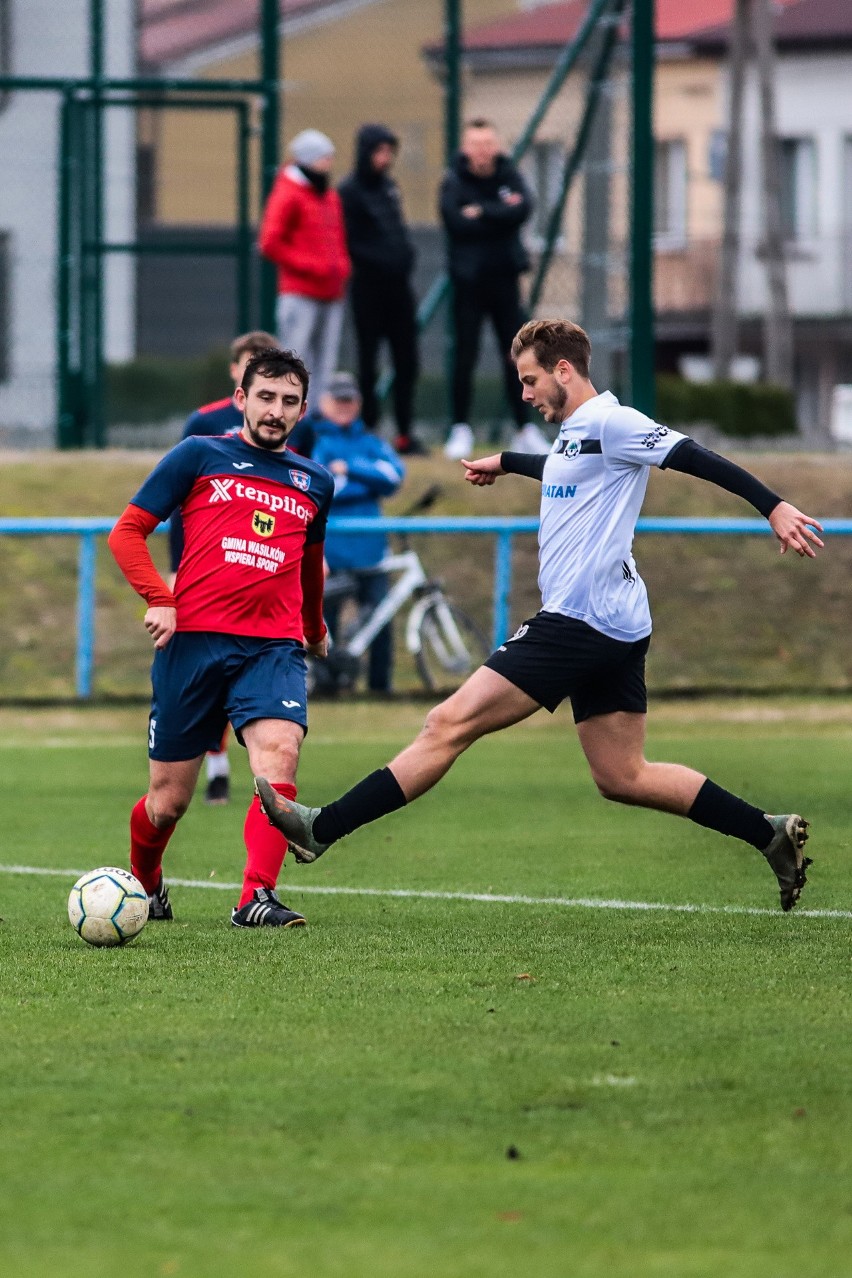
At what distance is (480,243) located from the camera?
16.6 m

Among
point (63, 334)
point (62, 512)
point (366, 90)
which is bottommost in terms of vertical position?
point (62, 512)

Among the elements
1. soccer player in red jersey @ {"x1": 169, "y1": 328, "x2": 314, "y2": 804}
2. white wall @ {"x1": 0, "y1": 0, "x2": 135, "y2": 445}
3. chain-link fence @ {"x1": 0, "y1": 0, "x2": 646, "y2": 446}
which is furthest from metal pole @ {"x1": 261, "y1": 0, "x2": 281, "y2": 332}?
soccer player in red jersey @ {"x1": 169, "y1": 328, "x2": 314, "y2": 804}

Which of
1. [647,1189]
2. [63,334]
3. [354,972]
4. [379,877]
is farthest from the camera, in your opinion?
[63,334]

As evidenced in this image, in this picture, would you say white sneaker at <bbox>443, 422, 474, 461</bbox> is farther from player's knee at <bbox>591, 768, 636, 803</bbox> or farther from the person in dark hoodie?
player's knee at <bbox>591, 768, 636, 803</bbox>

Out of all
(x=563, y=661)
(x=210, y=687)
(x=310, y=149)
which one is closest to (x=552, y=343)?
(x=563, y=661)

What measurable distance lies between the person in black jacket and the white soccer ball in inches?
383

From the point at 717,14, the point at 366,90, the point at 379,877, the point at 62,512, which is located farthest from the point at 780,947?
the point at 717,14

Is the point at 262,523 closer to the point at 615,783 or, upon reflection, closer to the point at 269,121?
the point at 615,783

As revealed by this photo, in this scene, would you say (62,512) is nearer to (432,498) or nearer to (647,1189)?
(432,498)

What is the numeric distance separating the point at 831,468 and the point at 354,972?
13.5m

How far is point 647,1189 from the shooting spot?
4375mm

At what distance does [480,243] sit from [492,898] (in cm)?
920

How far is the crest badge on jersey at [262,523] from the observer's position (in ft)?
25.2

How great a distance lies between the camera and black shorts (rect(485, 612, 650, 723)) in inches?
293
